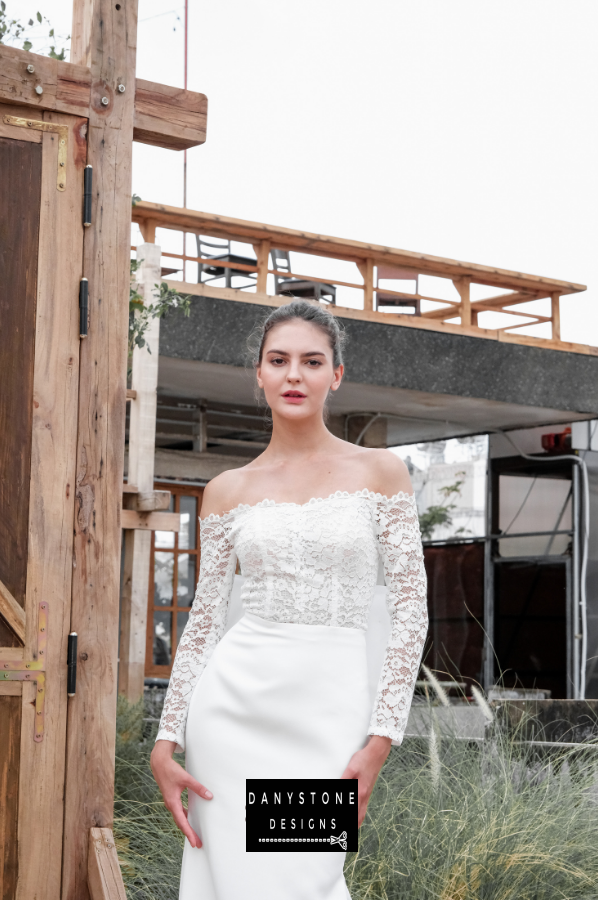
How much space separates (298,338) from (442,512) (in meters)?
8.74

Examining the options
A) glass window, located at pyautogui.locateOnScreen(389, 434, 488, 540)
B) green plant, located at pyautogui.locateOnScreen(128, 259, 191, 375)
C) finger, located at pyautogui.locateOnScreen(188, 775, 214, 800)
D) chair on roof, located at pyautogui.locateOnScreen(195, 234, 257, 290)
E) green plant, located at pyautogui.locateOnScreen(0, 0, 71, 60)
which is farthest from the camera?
glass window, located at pyautogui.locateOnScreen(389, 434, 488, 540)

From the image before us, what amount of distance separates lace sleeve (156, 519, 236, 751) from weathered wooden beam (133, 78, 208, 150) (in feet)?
5.20

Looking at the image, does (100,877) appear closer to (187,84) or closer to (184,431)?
(184,431)

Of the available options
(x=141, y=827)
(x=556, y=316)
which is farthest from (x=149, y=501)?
(x=556, y=316)

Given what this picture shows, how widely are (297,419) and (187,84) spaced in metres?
8.72

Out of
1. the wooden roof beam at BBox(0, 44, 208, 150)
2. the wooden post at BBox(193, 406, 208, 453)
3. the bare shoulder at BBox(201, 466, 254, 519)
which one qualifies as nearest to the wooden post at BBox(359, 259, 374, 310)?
the wooden post at BBox(193, 406, 208, 453)

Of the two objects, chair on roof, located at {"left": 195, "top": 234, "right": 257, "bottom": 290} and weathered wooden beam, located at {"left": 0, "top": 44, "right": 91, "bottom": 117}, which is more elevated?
chair on roof, located at {"left": 195, "top": 234, "right": 257, "bottom": 290}

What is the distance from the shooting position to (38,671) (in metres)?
2.99

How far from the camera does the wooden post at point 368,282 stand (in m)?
8.20

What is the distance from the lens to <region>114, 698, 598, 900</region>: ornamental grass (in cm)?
333

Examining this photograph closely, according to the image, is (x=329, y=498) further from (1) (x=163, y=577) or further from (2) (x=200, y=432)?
(1) (x=163, y=577)

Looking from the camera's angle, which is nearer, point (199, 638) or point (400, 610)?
point (400, 610)

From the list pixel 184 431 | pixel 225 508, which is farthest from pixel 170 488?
pixel 225 508

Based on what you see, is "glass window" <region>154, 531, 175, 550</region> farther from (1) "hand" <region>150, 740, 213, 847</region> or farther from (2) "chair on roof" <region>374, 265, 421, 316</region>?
(1) "hand" <region>150, 740, 213, 847</region>
